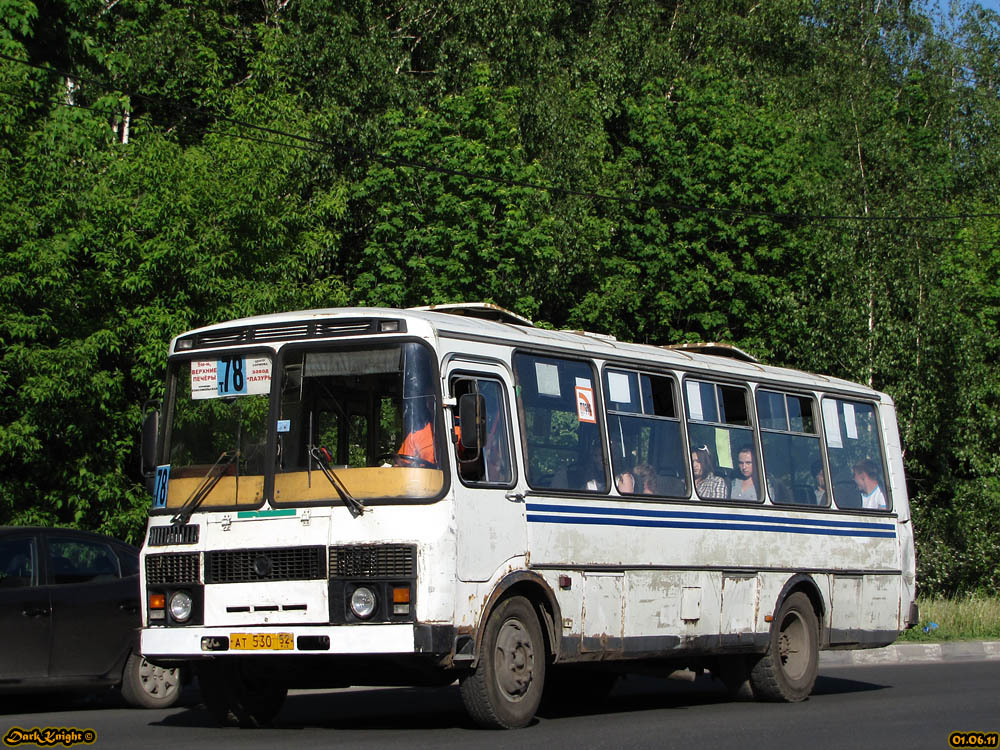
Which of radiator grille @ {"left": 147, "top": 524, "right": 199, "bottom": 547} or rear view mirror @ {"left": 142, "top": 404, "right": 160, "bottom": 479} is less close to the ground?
rear view mirror @ {"left": 142, "top": 404, "right": 160, "bottom": 479}

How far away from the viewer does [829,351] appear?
30938mm

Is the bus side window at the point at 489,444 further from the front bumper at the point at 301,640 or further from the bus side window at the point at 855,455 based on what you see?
the bus side window at the point at 855,455

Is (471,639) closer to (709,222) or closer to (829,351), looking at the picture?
(829,351)

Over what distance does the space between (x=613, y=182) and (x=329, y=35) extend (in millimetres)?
8789

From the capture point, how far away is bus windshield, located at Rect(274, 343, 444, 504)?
991cm

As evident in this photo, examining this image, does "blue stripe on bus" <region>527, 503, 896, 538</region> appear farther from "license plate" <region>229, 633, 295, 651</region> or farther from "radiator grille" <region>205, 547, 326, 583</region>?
"license plate" <region>229, 633, 295, 651</region>

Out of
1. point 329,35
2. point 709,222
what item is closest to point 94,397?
point 329,35

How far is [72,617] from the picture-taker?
12.4m

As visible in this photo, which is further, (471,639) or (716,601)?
(716,601)

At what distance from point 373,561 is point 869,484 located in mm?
7742

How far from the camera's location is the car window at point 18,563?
12.0m

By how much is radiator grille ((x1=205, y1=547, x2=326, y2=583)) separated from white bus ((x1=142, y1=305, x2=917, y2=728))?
0.02 meters

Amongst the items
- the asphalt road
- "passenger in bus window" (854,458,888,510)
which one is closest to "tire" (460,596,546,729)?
the asphalt road

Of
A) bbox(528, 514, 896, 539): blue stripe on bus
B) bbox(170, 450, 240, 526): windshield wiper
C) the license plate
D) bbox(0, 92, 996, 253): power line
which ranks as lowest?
the license plate
